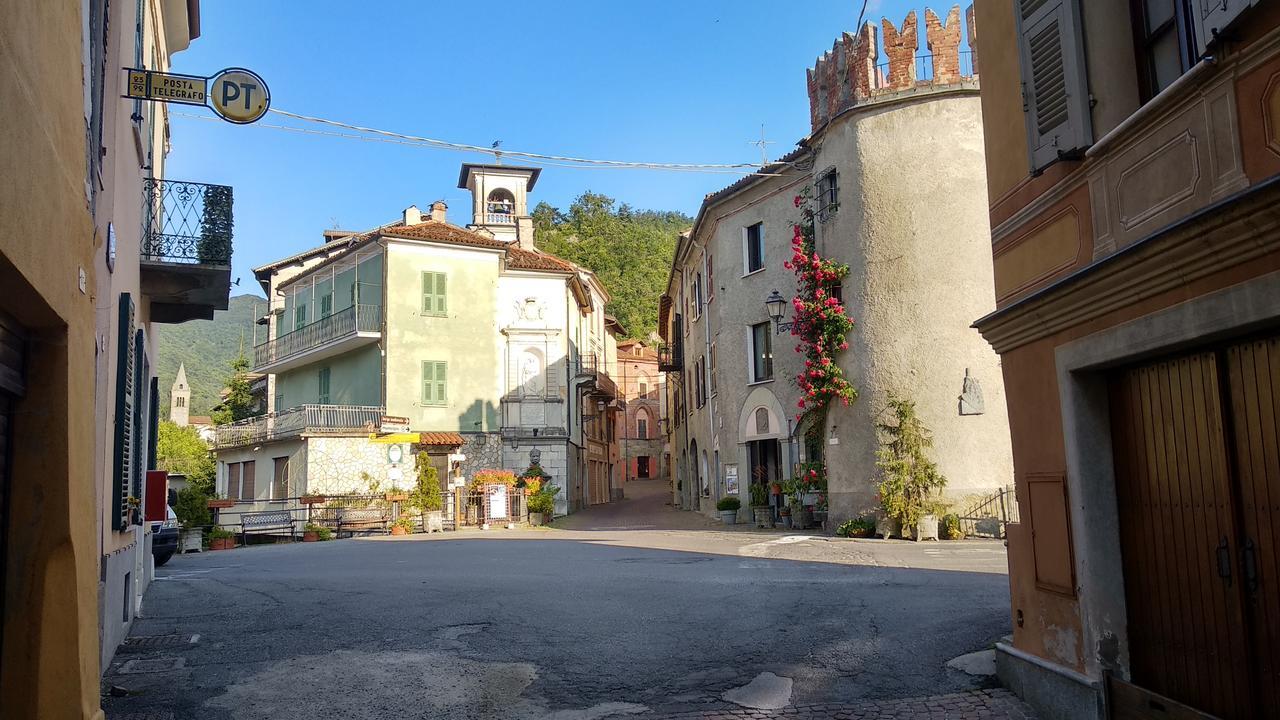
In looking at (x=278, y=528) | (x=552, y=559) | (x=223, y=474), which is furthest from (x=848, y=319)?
(x=223, y=474)

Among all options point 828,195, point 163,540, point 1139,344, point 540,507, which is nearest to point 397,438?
point 540,507

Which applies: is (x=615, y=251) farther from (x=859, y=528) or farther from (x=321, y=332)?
(x=859, y=528)

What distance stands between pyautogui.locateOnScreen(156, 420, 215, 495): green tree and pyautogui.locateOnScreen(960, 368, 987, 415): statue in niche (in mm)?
39674

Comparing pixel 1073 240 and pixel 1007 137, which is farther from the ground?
pixel 1007 137

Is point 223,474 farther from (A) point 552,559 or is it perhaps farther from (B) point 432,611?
(B) point 432,611

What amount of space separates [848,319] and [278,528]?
17934 mm

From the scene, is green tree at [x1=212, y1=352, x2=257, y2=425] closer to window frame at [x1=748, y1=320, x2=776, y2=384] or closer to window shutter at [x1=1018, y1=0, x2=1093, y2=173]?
window frame at [x1=748, y1=320, x2=776, y2=384]

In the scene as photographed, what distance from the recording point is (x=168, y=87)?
8273 mm

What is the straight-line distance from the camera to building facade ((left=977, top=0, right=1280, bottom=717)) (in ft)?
13.5

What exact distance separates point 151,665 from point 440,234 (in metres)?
29.6

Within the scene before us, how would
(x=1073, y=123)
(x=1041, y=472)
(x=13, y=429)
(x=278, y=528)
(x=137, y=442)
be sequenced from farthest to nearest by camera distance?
(x=278, y=528), (x=137, y=442), (x=1041, y=472), (x=1073, y=123), (x=13, y=429)

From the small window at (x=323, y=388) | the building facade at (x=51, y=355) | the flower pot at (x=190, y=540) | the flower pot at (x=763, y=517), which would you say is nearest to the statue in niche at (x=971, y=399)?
the flower pot at (x=763, y=517)

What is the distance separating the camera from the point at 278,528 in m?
27.7

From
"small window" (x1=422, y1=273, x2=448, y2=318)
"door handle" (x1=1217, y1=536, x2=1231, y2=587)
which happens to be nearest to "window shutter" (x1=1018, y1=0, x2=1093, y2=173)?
"door handle" (x1=1217, y1=536, x2=1231, y2=587)
